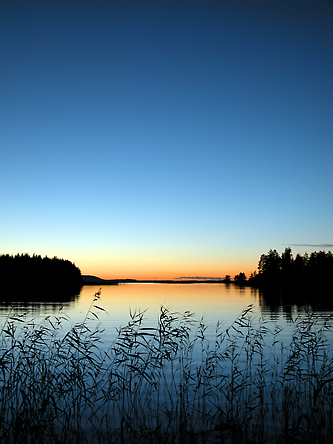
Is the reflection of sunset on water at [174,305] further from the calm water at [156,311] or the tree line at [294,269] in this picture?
the tree line at [294,269]

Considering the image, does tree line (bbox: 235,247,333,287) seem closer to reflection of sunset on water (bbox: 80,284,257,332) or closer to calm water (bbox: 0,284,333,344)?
reflection of sunset on water (bbox: 80,284,257,332)

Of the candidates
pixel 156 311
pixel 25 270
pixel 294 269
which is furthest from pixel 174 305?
pixel 25 270

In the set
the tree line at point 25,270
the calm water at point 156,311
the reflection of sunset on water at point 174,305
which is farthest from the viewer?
the tree line at point 25,270

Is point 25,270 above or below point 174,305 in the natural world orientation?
above

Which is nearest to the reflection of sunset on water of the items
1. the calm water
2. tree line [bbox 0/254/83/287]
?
the calm water

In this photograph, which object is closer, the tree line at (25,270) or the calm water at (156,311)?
the calm water at (156,311)

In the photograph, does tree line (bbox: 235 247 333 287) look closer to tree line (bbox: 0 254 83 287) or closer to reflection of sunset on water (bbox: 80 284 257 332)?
reflection of sunset on water (bbox: 80 284 257 332)

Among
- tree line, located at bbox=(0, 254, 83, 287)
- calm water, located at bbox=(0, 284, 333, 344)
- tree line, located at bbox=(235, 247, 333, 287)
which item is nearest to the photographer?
calm water, located at bbox=(0, 284, 333, 344)

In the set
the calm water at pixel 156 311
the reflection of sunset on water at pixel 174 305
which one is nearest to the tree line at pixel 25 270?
the reflection of sunset on water at pixel 174 305

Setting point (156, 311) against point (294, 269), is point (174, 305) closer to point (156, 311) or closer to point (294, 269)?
point (156, 311)

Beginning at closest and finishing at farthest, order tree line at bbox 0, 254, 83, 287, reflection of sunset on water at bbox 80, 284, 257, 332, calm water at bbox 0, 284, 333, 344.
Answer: calm water at bbox 0, 284, 333, 344
reflection of sunset on water at bbox 80, 284, 257, 332
tree line at bbox 0, 254, 83, 287

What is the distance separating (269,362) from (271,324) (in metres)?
18.3

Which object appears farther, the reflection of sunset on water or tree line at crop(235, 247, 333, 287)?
tree line at crop(235, 247, 333, 287)

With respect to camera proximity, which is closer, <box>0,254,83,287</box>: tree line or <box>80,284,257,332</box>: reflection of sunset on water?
<box>80,284,257,332</box>: reflection of sunset on water
